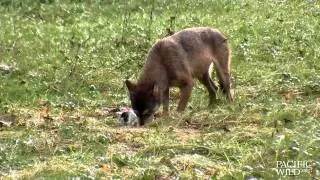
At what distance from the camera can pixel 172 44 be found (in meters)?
10.6

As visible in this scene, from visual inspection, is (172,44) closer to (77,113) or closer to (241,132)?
(77,113)

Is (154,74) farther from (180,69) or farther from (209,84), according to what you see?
(209,84)

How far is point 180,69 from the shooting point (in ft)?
34.9

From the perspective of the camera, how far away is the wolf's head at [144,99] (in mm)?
10094

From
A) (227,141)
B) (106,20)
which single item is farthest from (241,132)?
(106,20)

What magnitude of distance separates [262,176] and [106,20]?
1217cm

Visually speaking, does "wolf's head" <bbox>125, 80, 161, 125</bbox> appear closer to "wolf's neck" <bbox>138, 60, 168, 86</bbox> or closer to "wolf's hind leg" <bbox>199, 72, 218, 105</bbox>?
"wolf's neck" <bbox>138, 60, 168, 86</bbox>

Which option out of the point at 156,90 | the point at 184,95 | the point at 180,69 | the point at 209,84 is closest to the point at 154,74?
the point at 156,90

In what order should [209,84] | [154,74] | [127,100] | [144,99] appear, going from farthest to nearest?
→ [127,100] < [209,84] < [154,74] < [144,99]

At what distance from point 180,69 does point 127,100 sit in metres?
1.27

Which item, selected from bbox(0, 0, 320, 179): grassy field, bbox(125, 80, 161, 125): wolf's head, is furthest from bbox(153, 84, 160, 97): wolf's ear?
bbox(0, 0, 320, 179): grassy field

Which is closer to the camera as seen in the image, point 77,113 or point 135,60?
point 77,113

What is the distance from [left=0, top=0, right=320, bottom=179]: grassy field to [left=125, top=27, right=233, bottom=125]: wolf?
12.7 inches

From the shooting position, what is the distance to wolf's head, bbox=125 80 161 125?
10.1 metres
